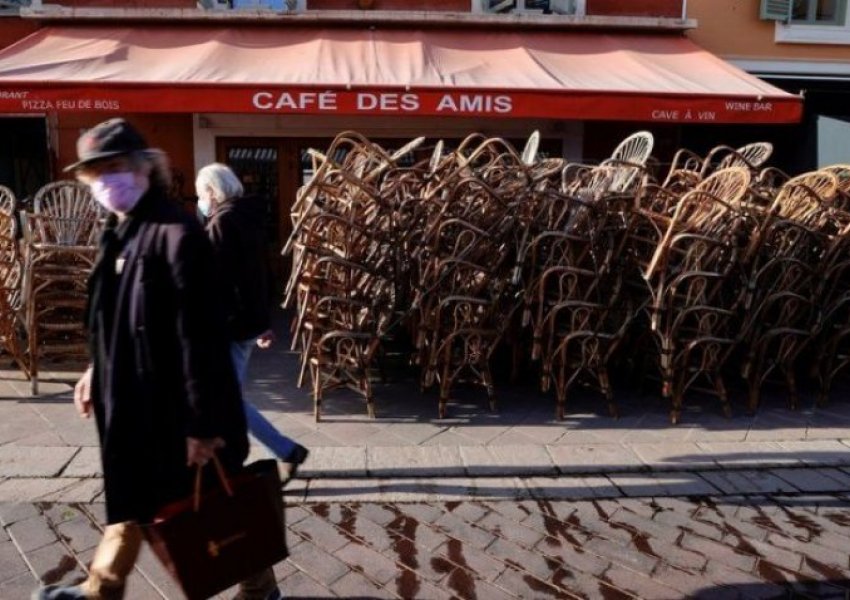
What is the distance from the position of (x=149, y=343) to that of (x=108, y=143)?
64 cm

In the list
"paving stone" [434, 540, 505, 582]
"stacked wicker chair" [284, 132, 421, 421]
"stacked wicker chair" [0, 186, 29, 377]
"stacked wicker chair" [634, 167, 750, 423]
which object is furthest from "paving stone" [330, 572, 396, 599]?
"stacked wicker chair" [0, 186, 29, 377]

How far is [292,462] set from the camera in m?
3.62

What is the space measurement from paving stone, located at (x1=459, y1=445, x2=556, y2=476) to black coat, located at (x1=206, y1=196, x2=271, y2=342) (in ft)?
4.56

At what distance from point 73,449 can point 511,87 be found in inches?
180

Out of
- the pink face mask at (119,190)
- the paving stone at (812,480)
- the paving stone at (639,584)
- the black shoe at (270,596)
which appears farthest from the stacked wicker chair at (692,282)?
the pink face mask at (119,190)

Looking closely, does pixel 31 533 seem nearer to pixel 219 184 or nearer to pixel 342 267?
pixel 219 184

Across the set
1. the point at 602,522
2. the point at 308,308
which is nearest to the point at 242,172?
the point at 308,308

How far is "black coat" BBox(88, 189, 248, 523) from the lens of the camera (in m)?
2.21

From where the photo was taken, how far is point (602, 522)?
11.5 feet

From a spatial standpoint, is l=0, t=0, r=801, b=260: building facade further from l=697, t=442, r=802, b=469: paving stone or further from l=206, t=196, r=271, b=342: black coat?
l=697, t=442, r=802, b=469: paving stone

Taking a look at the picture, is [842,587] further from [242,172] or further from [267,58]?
[242,172]

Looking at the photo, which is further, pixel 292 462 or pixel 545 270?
pixel 545 270

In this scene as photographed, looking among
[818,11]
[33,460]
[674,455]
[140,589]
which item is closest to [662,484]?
[674,455]

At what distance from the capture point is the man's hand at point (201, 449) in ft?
7.36
